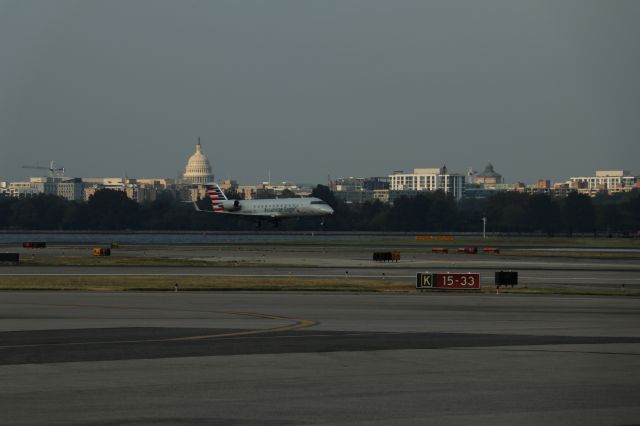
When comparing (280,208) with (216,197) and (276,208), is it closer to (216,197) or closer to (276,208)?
(276,208)

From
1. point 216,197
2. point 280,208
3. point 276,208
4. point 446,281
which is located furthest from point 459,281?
point 216,197

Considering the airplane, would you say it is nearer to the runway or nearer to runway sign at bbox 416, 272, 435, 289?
runway sign at bbox 416, 272, 435, 289

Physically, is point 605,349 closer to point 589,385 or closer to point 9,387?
point 589,385

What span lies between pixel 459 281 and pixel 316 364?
1323 inches

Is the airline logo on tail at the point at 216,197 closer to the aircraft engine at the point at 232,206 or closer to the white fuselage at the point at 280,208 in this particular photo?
the white fuselage at the point at 280,208

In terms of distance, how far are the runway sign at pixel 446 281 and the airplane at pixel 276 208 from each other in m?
111

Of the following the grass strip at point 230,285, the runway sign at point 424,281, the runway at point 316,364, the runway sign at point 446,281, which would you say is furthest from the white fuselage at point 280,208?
the runway at point 316,364

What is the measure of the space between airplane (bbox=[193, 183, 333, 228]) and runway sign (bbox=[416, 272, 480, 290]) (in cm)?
11147

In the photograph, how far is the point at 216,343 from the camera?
33594 mm

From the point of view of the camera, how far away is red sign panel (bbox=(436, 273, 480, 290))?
60750mm

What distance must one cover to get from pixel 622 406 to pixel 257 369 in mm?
9713

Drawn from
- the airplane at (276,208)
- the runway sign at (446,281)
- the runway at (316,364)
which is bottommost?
the runway at (316,364)

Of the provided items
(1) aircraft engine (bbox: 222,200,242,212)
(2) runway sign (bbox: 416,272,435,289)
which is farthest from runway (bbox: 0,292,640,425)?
(1) aircraft engine (bbox: 222,200,242,212)

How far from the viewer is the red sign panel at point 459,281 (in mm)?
60750
